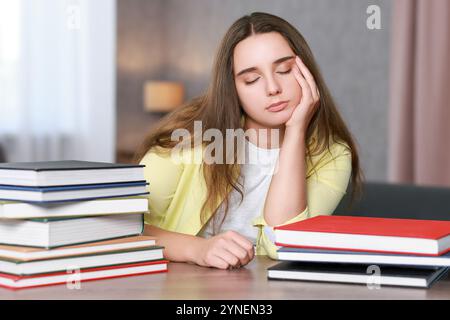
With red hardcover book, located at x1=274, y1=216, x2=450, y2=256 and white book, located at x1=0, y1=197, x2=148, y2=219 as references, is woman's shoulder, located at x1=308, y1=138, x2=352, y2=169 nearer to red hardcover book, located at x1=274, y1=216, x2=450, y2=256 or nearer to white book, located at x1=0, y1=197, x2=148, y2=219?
red hardcover book, located at x1=274, y1=216, x2=450, y2=256

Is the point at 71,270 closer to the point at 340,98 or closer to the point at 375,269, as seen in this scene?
the point at 375,269

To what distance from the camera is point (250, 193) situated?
6.18 ft

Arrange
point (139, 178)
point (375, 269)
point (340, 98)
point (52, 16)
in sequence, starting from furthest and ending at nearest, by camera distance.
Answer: point (52, 16) → point (340, 98) → point (139, 178) → point (375, 269)

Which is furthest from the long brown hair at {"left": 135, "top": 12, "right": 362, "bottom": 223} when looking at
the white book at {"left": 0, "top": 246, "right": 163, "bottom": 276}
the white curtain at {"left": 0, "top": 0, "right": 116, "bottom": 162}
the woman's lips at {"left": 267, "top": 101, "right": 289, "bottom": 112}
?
the white curtain at {"left": 0, "top": 0, "right": 116, "bottom": 162}

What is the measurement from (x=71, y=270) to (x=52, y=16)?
5048 millimetres

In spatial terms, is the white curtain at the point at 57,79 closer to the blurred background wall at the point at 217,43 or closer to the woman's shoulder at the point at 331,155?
the blurred background wall at the point at 217,43

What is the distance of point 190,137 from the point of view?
68.3 inches

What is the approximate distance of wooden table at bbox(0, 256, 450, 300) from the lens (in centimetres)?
104

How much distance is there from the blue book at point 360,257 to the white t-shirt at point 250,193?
659 millimetres

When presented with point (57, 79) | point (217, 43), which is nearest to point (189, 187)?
point (217, 43)

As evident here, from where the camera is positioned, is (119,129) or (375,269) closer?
(375,269)

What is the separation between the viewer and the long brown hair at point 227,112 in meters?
1.71

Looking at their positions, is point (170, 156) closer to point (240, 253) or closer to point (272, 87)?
point (272, 87)
